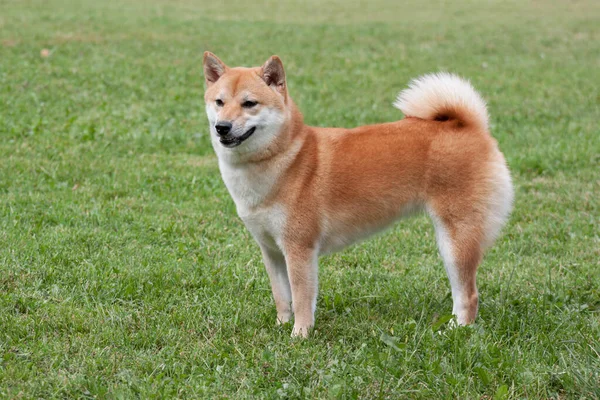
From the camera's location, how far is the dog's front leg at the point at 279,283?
4422 mm

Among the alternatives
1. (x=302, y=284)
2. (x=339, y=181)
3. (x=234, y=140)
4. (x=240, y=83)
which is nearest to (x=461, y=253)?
(x=339, y=181)

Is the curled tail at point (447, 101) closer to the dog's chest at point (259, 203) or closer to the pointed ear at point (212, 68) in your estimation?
the dog's chest at point (259, 203)

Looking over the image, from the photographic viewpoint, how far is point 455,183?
420 cm

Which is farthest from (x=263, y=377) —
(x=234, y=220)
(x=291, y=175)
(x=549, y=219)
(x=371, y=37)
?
(x=371, y=37)

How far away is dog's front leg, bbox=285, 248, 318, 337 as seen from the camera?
4.16 meters

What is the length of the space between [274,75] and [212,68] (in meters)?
0.40

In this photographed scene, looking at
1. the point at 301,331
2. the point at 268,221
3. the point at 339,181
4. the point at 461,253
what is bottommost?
the point at 301,331

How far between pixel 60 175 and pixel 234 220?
188 centimetres

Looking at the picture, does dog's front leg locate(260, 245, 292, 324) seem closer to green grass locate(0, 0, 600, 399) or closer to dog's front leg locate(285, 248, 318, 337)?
green grass locate(0, 0, 600, 399)

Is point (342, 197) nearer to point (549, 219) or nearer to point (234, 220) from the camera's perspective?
point (234, 220)

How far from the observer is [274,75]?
4340 mm

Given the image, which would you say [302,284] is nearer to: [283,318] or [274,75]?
[283,318]

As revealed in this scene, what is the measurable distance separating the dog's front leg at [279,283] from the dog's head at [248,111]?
62 cm

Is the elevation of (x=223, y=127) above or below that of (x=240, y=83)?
below
